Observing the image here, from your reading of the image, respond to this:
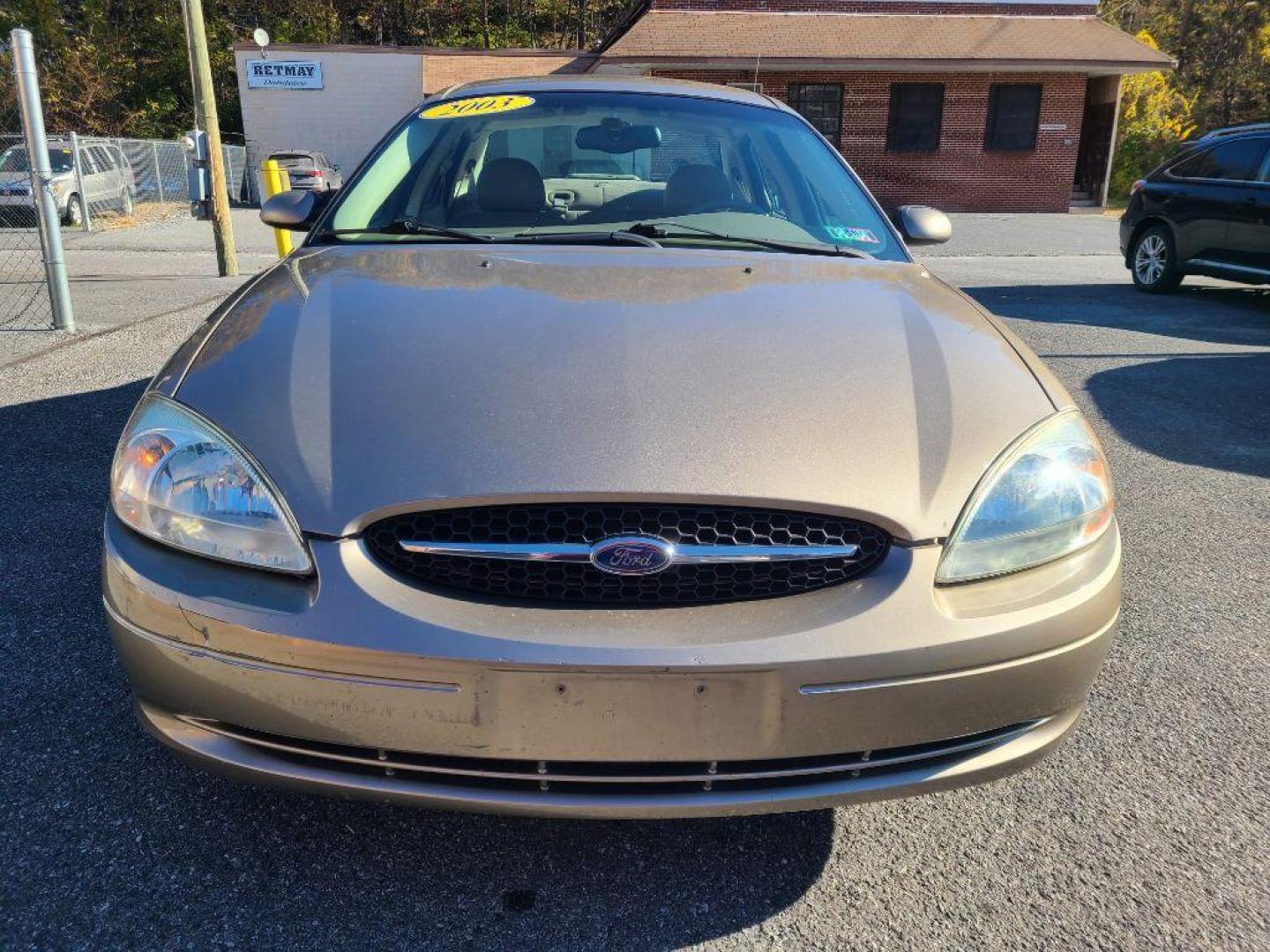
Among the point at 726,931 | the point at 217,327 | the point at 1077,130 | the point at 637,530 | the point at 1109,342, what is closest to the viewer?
the point at 637,530

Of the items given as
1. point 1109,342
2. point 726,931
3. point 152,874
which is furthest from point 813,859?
point 1109,342

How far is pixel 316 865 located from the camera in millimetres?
1920

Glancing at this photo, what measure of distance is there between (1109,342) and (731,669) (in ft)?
22.6

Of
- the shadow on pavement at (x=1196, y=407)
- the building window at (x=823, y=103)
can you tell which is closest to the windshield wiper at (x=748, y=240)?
the shadow on pavement at (x=1196, y=407)

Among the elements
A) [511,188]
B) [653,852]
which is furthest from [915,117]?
[653,852]

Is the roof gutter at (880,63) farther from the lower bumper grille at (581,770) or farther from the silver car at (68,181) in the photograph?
the lower bumper grille at (581,770)

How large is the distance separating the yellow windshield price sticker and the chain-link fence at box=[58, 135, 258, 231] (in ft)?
42.3

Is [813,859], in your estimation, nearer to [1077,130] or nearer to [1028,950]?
[1028,950]

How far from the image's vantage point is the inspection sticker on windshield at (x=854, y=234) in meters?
2.93

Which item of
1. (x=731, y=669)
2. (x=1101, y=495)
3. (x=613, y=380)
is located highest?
(x=613, y=380)

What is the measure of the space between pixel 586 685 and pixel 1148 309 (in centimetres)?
922

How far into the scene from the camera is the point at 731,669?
1.56m

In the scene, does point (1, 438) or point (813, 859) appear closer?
point (813, 859)

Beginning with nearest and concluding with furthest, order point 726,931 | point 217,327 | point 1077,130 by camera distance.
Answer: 1. point 726,931
2. point 217,327
3. point 1077,130
